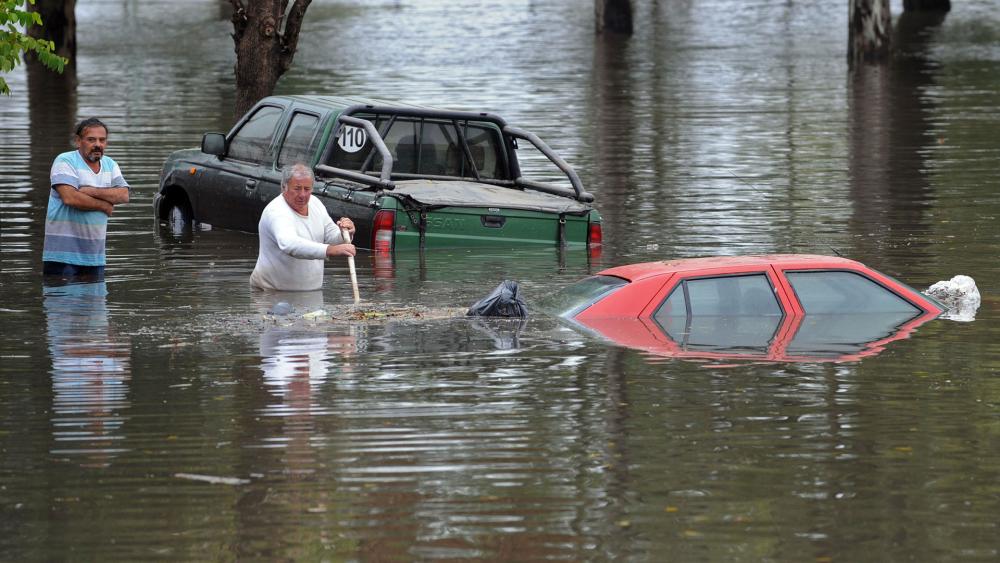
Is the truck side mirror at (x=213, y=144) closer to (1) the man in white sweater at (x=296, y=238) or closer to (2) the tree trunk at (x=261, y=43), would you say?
(2) the tree trunk at (x=261, y=43)

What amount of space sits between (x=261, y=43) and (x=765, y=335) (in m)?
10.8

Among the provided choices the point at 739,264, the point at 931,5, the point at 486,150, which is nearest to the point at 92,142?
the point at 486,150

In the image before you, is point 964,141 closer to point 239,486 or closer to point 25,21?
point 25,21

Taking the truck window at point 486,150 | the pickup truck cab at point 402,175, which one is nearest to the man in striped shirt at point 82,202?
the pickup truck cab at point 402,175

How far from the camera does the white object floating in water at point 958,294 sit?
1493cm

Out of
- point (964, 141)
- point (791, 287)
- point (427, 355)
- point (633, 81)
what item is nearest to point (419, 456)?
point (427, 355)

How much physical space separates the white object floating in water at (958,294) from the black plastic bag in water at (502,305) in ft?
11.4

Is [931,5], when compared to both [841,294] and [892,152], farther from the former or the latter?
[841,294]

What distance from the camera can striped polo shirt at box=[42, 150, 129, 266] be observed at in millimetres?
15688

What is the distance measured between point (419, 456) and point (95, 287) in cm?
711

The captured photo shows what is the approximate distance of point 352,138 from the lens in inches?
715

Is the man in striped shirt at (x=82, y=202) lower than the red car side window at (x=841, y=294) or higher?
higher

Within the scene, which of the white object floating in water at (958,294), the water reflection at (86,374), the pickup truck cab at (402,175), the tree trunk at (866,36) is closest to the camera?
the water reflection at (86,374)

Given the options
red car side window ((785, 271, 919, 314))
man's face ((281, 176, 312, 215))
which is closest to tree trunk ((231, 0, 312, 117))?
man's face ((281, 176, 312, 215))
